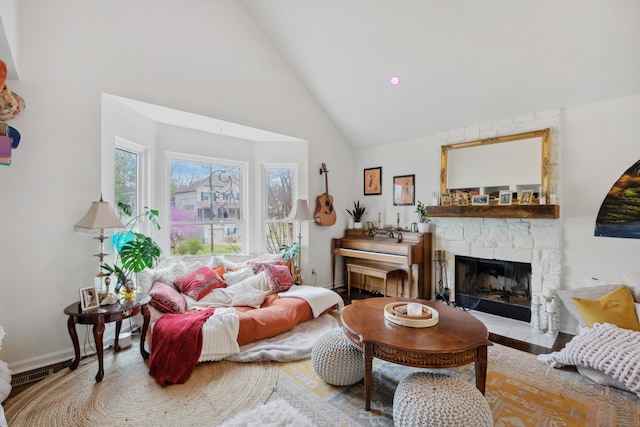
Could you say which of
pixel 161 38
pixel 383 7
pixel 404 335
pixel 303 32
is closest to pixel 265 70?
pixel 303 32

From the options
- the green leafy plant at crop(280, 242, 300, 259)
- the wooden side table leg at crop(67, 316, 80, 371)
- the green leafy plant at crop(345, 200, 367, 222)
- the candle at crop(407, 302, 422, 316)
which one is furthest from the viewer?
the green leafy plant at crop(345, 200, 367, 222)

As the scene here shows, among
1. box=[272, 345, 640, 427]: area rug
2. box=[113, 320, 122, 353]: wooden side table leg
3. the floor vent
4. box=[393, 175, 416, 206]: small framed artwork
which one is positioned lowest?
the floor vent

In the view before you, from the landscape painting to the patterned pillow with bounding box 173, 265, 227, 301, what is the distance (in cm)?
411

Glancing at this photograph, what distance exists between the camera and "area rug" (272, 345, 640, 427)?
175 cm

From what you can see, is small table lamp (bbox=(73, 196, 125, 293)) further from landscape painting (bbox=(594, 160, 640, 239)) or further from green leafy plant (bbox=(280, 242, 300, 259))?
landscape painting (bbox=(594, 160, 640, 239))

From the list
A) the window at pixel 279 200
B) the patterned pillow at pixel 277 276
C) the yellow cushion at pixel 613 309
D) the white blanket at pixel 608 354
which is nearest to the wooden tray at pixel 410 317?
the white blanket at pixel 608 354

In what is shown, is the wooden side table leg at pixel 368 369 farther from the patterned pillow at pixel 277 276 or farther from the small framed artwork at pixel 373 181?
the small framed artwork at pixel 373 181

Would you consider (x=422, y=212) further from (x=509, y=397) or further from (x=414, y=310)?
(x=509, y=397)

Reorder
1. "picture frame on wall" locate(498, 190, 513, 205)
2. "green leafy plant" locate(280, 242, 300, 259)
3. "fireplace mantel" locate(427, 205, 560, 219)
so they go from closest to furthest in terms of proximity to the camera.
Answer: "fireplace mantel" locate(427, 205, 560, 219)
"picture frame on wall" locate(498, 190, 513, 205)
"green leafy plant" locate(280, 242, 300, 259)

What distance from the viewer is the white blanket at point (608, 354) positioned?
1941 mm

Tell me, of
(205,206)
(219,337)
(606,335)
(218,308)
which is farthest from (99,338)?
(606,335)

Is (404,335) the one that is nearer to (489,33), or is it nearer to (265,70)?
(489,33)

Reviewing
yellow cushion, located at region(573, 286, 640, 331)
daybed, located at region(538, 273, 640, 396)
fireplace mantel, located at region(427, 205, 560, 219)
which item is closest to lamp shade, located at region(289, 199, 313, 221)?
fireplace mantel, located at region(427, 205, 560, 219)

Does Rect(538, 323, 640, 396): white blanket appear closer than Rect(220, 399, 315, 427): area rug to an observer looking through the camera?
No
